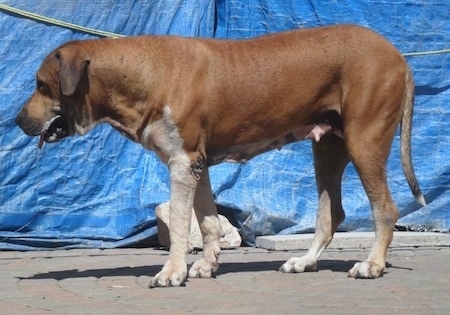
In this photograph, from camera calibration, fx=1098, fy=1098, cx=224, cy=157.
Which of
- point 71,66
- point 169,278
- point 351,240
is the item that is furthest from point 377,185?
point 71,66

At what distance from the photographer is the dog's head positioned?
275 inches

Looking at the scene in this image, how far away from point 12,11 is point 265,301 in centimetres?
408

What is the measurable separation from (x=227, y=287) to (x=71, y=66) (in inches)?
66.8

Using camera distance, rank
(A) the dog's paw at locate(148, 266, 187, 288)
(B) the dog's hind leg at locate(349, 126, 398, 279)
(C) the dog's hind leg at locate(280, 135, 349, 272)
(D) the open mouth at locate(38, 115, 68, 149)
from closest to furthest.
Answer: (A) the dog's paw at locate(148, 266, 187, 288) → (D) the open mouth at locate(38, 115, 68, 149) → (B) the dog's hind leg at locate(349, 126, 398, 279) → (C) the dog's hind leg at locate(280, 135, 349, 272)

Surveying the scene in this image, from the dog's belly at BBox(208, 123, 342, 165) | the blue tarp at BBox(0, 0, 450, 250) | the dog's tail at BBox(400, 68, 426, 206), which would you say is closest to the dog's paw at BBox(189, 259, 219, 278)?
the dog's belly at BBox(208, 123, 342, 165)

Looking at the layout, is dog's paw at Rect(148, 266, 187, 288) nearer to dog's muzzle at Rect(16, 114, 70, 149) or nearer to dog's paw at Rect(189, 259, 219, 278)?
dog's paw at Rect(189, 259, 219, 278)

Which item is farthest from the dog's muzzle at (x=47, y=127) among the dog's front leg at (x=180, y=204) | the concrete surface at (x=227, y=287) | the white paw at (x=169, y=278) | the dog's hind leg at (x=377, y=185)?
the dog's hind leg at (x=377, y=185)

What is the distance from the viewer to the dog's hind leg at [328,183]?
7.66 meters

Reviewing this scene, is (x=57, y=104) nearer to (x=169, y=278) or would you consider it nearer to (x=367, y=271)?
(x=169, y=278)

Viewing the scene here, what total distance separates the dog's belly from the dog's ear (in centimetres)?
106

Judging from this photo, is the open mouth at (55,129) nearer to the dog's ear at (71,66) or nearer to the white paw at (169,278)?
the dog's ear at (71,66)

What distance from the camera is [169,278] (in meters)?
6.72

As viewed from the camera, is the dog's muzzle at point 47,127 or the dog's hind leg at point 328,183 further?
the dog's hind leg at point 328,183

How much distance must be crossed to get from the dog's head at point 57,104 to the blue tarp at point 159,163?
2.02 m
